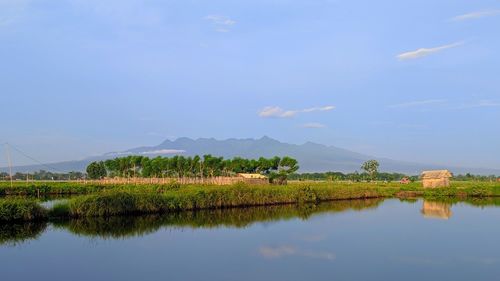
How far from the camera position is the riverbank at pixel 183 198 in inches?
765

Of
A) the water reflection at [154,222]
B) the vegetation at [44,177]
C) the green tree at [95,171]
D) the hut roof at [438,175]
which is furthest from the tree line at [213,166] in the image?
the vegetation at [44,177]

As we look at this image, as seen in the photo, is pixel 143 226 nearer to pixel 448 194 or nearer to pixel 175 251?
pixel 175 251

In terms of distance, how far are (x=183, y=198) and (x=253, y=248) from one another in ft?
33.1

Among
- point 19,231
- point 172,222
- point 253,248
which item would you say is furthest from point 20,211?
point 253,248

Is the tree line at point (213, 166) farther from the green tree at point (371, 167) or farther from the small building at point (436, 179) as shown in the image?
the green tree at point (371, 167)

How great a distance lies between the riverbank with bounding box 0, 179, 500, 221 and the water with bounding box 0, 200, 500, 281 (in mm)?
920

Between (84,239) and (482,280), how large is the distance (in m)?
11.6

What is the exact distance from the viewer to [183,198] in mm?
23969

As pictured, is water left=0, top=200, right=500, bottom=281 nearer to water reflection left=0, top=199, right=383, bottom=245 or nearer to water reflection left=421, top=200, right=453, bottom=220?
water reflection left=0, top=199, right=383, bottom=245

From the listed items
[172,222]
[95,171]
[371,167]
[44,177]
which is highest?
[95,171]

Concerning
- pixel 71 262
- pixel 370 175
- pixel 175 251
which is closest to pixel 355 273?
pixel 175 251

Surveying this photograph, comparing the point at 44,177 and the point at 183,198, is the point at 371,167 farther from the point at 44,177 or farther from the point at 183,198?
the point at 44,177

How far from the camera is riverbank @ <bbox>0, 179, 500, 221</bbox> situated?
19.4m

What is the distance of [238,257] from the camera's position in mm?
13094
